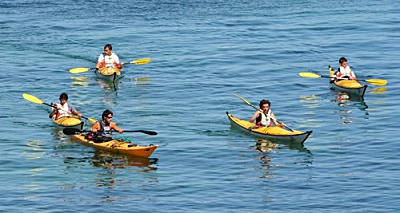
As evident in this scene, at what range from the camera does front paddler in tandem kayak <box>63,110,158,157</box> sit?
3456 cm

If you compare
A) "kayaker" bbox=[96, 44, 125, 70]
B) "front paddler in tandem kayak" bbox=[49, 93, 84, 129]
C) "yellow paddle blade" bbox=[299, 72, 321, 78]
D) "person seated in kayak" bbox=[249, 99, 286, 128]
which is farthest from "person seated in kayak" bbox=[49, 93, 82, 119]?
"yellow paddle blade" bbox=[299, 72, 321, 78]

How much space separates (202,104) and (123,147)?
10.2 metres

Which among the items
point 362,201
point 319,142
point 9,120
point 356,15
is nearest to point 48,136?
point 9,120

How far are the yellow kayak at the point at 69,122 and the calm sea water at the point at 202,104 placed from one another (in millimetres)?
456

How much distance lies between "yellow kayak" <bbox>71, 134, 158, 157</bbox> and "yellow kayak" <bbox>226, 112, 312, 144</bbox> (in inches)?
207

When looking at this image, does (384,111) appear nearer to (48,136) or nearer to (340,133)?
(340,133)

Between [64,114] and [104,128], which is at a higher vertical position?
[104,128]

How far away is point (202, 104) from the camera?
44312 millimetres

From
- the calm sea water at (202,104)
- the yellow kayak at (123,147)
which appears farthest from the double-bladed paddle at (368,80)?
the yellow kayak at (123,147)

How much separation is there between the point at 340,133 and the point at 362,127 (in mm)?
1489

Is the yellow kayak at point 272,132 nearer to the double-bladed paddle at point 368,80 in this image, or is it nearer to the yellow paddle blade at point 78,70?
the double-bladed paddle at point 368,80

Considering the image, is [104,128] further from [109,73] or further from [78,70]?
[78,70]

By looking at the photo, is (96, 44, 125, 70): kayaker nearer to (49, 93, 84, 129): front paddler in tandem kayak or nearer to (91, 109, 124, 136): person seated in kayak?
(49, 93, 84, 129): front paddler in tandem kayak

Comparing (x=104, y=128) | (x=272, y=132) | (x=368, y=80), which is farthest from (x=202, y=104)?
(x=104, y=128)
